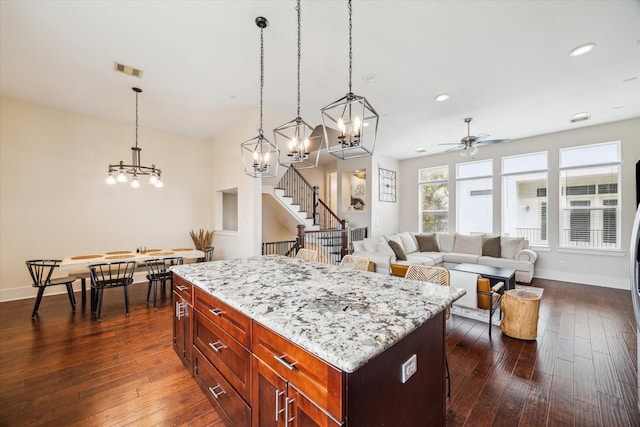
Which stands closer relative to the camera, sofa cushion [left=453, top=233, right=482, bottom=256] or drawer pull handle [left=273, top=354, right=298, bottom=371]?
drawer pull handle [left=273, top=354, right=298, bottom=371]

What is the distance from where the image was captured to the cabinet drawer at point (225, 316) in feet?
4.32

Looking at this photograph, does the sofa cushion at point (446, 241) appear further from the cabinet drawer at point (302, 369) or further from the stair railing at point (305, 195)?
the cabinet drawer at point (302, 369)

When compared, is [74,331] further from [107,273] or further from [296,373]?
[296,373]

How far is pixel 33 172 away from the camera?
4.30 meters

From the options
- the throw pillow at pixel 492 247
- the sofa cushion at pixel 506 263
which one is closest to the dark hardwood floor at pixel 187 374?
the sofa cushion at pixel 506 263

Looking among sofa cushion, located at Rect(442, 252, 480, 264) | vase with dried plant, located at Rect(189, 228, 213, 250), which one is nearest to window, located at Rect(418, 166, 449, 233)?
sofa cushion, located at Rect(442, 252, 480, 264)

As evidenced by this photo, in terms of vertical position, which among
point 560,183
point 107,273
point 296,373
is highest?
point 560,183

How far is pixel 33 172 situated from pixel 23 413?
436 centimetres

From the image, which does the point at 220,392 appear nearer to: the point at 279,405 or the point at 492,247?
the point at 279,405

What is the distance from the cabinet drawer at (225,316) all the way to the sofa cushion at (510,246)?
6.21 metres

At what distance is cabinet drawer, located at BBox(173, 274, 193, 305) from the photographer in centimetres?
198

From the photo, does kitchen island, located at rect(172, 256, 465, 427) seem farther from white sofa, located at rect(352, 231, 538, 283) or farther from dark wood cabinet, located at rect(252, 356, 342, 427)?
white sofa, located at rect(352, 231, 538, 283)

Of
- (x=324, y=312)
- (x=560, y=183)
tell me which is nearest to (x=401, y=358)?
(x=324, y=312)

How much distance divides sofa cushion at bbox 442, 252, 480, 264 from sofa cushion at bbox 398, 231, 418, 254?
714 mm
